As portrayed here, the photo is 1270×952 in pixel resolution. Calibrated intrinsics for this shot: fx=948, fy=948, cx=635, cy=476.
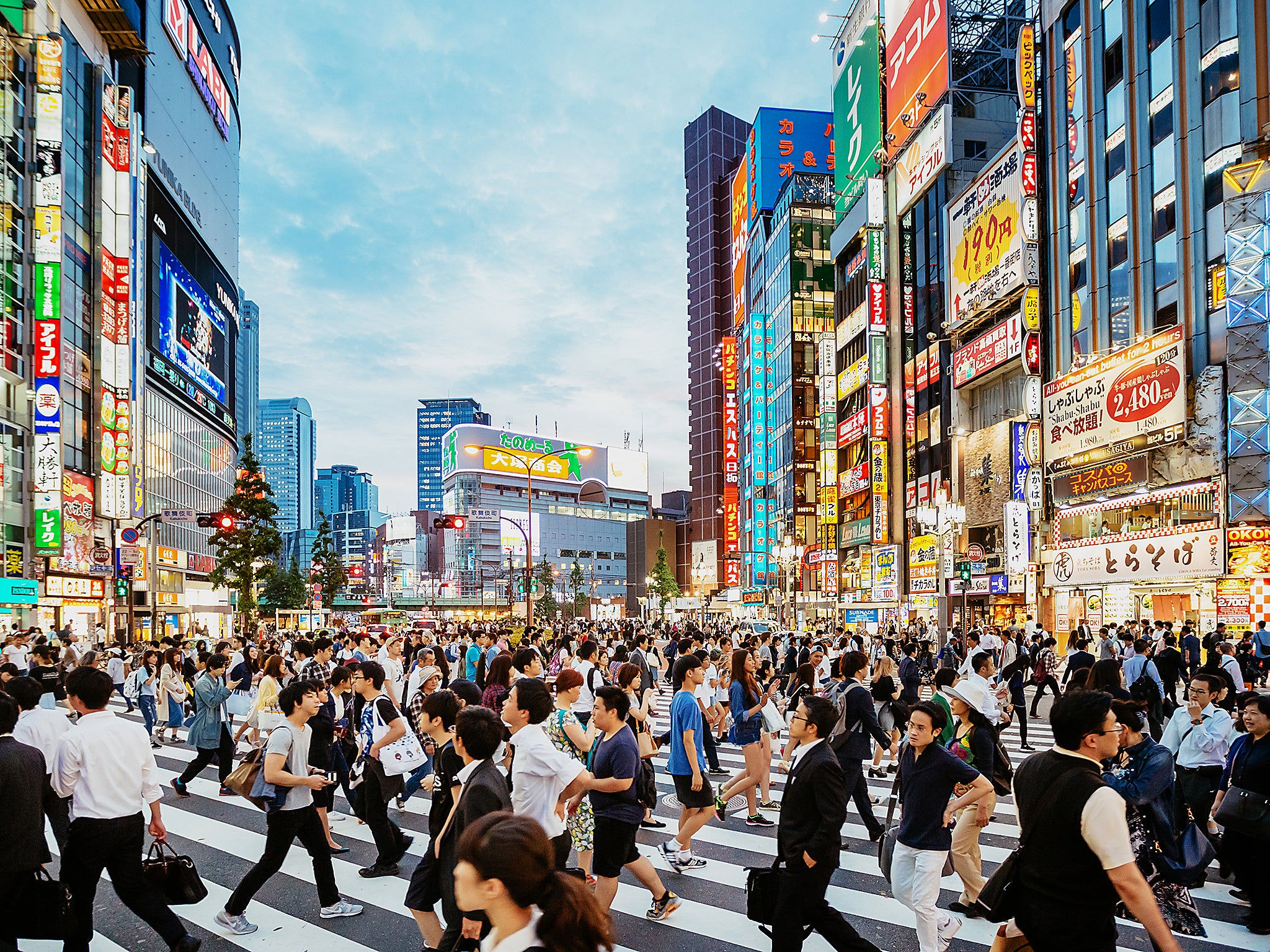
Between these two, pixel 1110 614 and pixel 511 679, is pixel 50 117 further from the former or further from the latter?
pixel 1110 614

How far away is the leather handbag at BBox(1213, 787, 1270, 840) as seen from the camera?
6016mm

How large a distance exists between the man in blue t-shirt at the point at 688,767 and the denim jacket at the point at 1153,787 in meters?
3.04

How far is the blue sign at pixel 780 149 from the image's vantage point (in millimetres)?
82750

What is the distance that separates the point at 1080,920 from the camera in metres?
3.66

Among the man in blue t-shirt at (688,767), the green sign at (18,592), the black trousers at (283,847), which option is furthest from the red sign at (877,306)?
the black trousers at (283,847)

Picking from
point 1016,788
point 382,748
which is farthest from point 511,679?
point 1016,788

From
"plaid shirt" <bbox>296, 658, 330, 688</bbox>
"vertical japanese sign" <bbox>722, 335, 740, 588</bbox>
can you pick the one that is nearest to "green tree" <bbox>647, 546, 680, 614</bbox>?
"vertical japanese sign" <bbox>722, 335, 740, 588</bbox>

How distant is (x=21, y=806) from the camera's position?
4898 millimetres

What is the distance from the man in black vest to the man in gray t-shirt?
4.44 m

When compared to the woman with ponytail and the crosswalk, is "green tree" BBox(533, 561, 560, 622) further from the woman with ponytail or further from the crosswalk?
the woman with ponytail

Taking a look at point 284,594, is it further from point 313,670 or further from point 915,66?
point 313,670

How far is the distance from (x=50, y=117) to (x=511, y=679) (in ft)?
123

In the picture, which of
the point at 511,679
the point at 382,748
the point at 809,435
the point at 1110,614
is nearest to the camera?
the point at 382,748

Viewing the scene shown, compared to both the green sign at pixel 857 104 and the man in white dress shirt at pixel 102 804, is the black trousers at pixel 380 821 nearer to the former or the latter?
the man in white dress shirt at pixel 102 804
